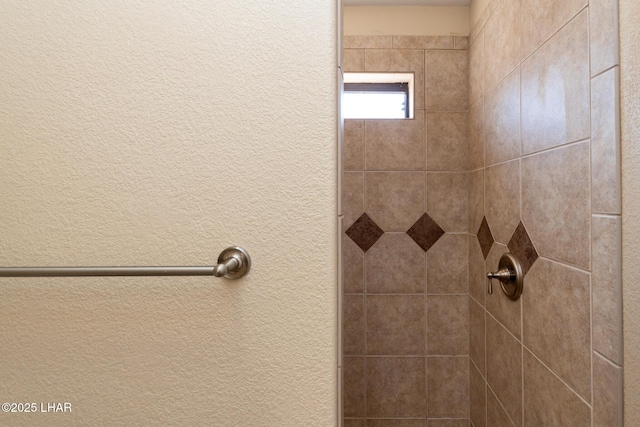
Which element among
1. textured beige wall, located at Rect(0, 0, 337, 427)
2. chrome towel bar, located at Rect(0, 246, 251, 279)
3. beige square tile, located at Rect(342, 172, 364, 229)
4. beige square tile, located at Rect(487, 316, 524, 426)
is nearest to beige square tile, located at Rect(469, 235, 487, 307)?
beige square tile, located at Rect(487, 316, 524, 426)

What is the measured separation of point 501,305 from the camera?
A: 1.30 metres

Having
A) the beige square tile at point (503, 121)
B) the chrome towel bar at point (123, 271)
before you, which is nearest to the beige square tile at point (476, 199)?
the beige square tile at point (503, 121)

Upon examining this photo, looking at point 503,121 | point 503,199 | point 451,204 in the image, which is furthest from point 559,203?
point 451,204

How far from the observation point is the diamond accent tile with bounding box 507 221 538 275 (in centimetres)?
108

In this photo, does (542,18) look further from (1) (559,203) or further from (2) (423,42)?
(2) (423,42)

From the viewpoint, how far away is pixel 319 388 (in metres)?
0.55

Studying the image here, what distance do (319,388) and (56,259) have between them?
50 cm

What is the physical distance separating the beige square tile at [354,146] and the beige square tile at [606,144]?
3.50 feet

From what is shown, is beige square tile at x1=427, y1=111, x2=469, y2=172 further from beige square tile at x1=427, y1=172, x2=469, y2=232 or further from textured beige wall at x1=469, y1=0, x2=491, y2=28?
textured beige wall at x1=469, y1=0, x2=491, y2=28

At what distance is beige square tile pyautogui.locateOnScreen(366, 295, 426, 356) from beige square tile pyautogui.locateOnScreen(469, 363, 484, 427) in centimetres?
25

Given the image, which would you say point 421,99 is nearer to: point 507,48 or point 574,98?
point 507,48

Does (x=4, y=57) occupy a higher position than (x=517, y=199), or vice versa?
(x=4, y=57)

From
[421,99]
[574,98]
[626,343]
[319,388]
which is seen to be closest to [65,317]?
[319,388]

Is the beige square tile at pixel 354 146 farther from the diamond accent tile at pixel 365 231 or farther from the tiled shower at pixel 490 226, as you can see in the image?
the diamond accent tile at pixel 365 231
